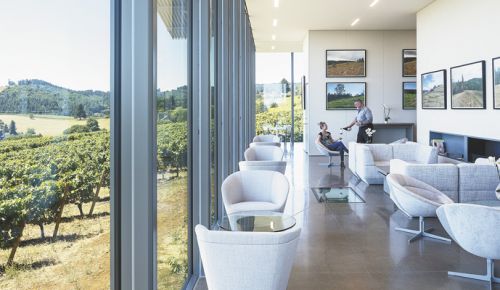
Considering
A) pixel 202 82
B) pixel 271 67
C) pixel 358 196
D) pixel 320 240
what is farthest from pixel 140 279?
pixel 271 67

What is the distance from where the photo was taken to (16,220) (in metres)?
1.16

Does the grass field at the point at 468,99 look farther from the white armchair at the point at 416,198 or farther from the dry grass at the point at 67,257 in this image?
the dry grass at the point at 67,257

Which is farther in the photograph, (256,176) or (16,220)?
(256,176)

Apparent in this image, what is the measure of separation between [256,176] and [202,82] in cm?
129

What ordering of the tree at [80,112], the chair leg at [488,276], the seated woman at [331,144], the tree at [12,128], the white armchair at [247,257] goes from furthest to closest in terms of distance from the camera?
the seated woman at [331,144] → the chair leg at [488,276] → the white armchair at [247,257] → the tree at [80,112] → the tree at [12,128]

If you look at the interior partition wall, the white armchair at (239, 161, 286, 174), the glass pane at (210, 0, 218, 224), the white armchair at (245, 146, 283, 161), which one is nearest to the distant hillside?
the interior partition wall

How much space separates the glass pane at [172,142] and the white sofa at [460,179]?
3.63 metres

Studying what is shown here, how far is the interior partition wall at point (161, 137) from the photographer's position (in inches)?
81.3

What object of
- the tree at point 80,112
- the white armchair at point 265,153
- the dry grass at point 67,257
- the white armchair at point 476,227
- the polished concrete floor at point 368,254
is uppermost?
the tree at point 80,112

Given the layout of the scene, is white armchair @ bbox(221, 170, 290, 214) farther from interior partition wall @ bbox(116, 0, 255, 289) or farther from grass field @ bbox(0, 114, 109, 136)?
grass field @ bbox(0, 114, 109, 136)

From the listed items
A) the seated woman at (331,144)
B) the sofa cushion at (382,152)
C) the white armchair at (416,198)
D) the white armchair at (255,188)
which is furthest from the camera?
the seated woman at (331,144)

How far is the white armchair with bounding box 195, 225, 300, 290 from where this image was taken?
2.37m

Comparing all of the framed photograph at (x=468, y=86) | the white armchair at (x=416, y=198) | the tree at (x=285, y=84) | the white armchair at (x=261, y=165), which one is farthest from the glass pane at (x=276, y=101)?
the white armchair at (x=416, y=198)

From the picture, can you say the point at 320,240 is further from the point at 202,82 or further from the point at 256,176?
the point at 202,82
